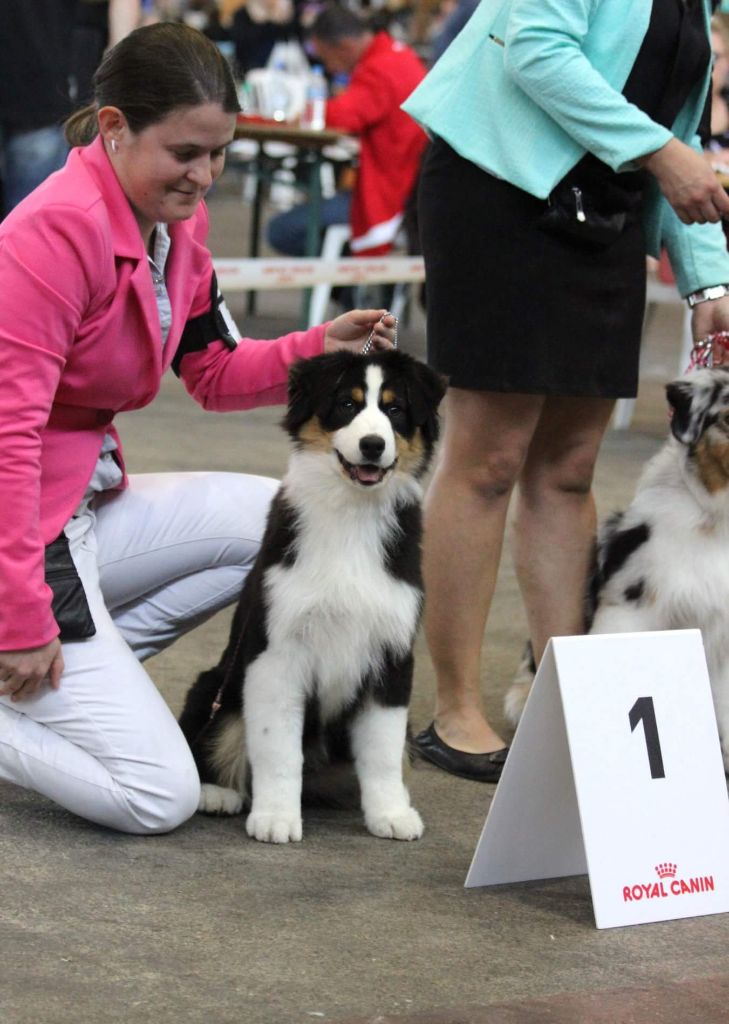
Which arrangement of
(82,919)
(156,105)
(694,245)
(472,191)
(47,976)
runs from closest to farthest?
(47,976)
(82,919)
(156,105)
(472,191)
(694,245)

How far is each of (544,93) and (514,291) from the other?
40cm

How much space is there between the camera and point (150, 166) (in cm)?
249

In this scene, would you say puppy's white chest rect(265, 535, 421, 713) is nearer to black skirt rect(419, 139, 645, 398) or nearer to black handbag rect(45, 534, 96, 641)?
black handbag rect(45, 534, 96, 641)

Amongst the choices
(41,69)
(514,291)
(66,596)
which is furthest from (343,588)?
(41,69)

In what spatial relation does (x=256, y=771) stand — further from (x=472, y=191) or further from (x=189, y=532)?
(x=472, y=191)

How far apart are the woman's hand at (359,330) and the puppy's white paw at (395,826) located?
87cm

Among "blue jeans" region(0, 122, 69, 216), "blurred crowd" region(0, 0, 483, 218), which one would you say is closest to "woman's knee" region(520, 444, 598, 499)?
"blurred crowd" region(0, 0, 483, 218)

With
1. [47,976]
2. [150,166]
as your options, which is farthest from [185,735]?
[150,166]

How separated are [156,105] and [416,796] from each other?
4.71 ft

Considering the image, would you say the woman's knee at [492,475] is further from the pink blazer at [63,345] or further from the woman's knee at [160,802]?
the woman's knee at [160,802]

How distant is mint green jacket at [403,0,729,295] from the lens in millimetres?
2682

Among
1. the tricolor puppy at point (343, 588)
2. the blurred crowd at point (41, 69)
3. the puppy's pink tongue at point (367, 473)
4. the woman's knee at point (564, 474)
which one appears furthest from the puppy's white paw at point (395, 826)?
the blurred crowd at point (41, 69)

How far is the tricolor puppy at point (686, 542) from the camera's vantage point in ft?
9.63

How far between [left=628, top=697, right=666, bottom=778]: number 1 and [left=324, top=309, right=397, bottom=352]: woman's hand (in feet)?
2.75
